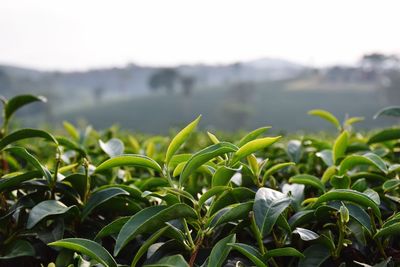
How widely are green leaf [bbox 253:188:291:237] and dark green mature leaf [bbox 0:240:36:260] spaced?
1.68 feet

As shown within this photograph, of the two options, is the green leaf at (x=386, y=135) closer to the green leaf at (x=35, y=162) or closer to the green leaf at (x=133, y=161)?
the green leaf at (x=133, y=161)

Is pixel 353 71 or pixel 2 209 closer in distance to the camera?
pixel 2 209

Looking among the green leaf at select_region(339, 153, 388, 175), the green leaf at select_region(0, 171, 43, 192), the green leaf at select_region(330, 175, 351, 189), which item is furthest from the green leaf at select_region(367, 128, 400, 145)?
the green leaf at select_region(0, 171, 43, 192)

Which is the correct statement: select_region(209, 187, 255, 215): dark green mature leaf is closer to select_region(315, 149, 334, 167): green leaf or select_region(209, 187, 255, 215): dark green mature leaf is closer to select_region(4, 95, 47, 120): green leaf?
select_region(315, 149, 334, 167): green leaf

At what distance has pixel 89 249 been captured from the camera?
90cm

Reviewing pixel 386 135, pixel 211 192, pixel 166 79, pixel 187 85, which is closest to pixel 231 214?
pixel 211 192

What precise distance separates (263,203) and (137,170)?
1145 mm

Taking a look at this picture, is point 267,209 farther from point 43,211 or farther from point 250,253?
point 43,211

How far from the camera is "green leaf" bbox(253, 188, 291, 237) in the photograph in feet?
3.00

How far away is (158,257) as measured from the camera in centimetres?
96

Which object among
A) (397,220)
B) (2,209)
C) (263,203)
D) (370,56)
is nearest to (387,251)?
(397,220)

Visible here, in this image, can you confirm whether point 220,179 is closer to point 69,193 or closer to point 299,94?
point 69,193

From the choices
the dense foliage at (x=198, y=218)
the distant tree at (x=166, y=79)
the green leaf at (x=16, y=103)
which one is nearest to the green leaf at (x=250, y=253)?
the dense foliage at (x=198, y=218)

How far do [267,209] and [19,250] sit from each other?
561mm
